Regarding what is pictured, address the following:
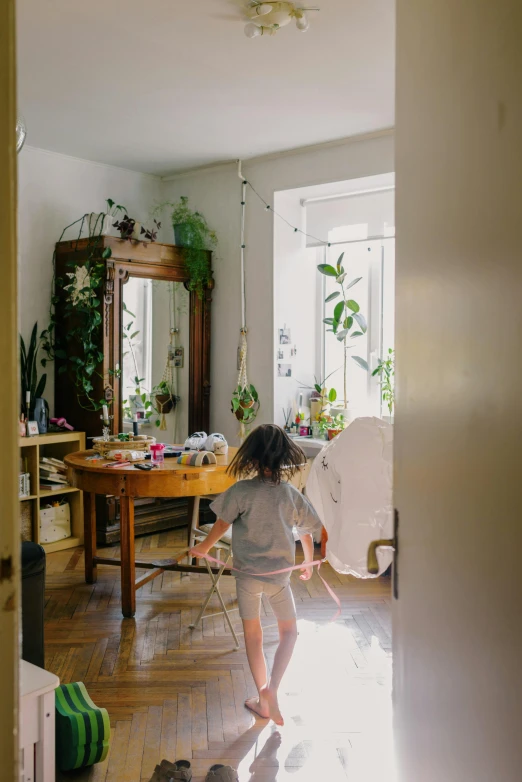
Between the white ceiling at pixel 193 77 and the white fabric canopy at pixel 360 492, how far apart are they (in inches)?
83.6

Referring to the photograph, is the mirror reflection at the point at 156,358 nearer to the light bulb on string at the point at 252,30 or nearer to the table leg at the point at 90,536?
the table leg at the point at 90,536

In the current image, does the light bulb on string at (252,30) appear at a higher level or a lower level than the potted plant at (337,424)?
higher

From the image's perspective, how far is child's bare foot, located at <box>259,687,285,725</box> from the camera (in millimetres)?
3139

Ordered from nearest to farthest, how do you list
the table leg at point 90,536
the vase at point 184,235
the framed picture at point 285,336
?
the table leg at point 90,536
the framed picture at point 285,336
the vase at point 184,235

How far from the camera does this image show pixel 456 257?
1044 millimetres

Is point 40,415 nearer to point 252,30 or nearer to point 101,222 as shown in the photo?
point 101,222

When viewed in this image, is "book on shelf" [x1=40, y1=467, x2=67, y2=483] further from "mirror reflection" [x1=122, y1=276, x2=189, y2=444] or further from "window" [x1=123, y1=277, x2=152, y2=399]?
"window" [x1=123, y1=277, x2=152, y2=399]

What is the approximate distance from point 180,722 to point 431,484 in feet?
7.82

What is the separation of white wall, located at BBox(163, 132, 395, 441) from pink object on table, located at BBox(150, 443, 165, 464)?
149 centimetres

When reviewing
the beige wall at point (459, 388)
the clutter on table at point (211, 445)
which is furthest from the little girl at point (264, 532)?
the beige wall at point (459, 388)

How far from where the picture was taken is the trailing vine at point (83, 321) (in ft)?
19.1

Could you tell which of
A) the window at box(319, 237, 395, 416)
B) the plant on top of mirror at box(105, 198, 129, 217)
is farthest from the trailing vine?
the window at box(319, 237, 395, 416)

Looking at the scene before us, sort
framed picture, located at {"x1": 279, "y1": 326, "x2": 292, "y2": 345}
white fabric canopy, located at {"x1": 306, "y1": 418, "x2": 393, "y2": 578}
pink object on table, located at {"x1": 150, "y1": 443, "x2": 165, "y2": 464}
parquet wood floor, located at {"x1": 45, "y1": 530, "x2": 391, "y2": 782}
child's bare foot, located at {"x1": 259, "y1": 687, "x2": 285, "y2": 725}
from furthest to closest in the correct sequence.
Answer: framed picture, located at {"x1": 279, "y1": 326, "x2": 292, "y2": 345}, pink object on table, located at {"x1": 150, "y1": 443, "x2": 165, "y2": 464}, child's bare foot, located at {"x1": 259, "y1": 687, "x2": 285, "y2": 725}, parquet wood floor, located at {"x1": 45, "y1": 530, "x2": 391, "y2": 782}, white fabric canopy, located at {"x1": 306, "y1": 418, "x2": 393, "y2": 578}

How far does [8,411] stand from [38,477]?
4.92 m
